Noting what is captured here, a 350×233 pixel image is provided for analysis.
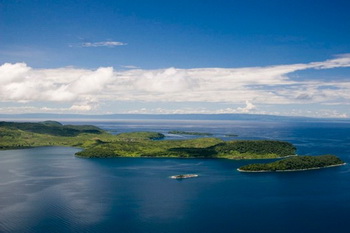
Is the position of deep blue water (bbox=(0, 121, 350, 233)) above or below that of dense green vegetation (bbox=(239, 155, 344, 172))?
below

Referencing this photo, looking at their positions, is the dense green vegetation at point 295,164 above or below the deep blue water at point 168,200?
above

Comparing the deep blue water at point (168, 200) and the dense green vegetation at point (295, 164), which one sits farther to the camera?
the dense green vegetation at point (295, 164)

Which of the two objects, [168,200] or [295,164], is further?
[295,164]

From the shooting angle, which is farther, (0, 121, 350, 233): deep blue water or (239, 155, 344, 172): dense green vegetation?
(239, 155, 344, 172): dense green vegetation

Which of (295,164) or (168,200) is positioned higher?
(295,164)
